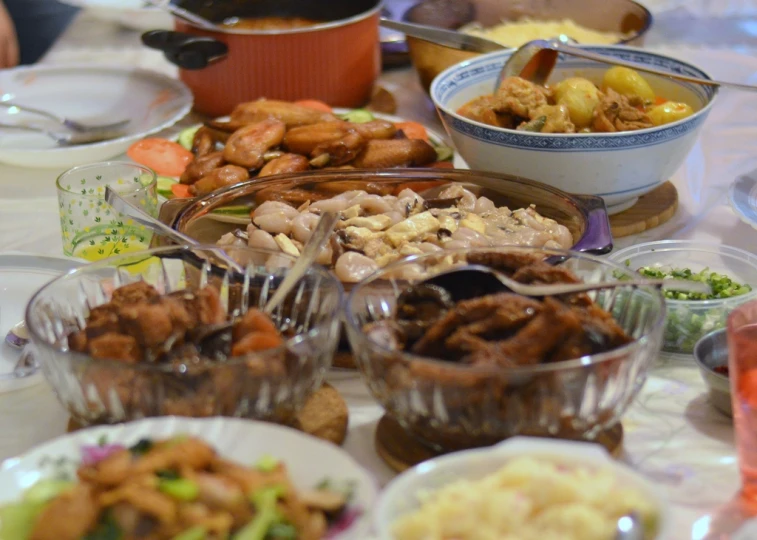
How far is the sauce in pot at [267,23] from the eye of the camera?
77.9 inches

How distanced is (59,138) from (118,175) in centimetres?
39

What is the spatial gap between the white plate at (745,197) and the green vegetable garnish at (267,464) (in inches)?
32.8

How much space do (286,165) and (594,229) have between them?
21.7 inches

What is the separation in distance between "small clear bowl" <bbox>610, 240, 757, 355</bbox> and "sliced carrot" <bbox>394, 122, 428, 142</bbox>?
52 cm

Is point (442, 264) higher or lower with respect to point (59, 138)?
higher

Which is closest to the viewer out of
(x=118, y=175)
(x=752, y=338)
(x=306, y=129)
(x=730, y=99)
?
(x=752, y=338)

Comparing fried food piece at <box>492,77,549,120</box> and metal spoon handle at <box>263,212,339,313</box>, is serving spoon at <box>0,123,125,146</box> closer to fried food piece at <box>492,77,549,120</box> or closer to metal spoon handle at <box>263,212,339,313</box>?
fried food piece at <box>492,77,549,120</box>

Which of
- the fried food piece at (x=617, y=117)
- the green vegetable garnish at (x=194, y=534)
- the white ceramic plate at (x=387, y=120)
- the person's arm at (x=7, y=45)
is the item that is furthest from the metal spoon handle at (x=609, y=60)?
the person's arm at (x=7, y=45)

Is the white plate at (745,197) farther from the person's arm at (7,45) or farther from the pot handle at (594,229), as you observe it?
the person's arm at (7,45)

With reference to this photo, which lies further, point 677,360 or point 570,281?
point 677,360

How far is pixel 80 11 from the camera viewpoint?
272cm

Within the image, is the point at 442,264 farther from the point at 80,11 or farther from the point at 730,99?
the point at 80,11

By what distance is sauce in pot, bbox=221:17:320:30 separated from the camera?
6.49ft

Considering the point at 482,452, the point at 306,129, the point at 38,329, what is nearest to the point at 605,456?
the point at 482,452
